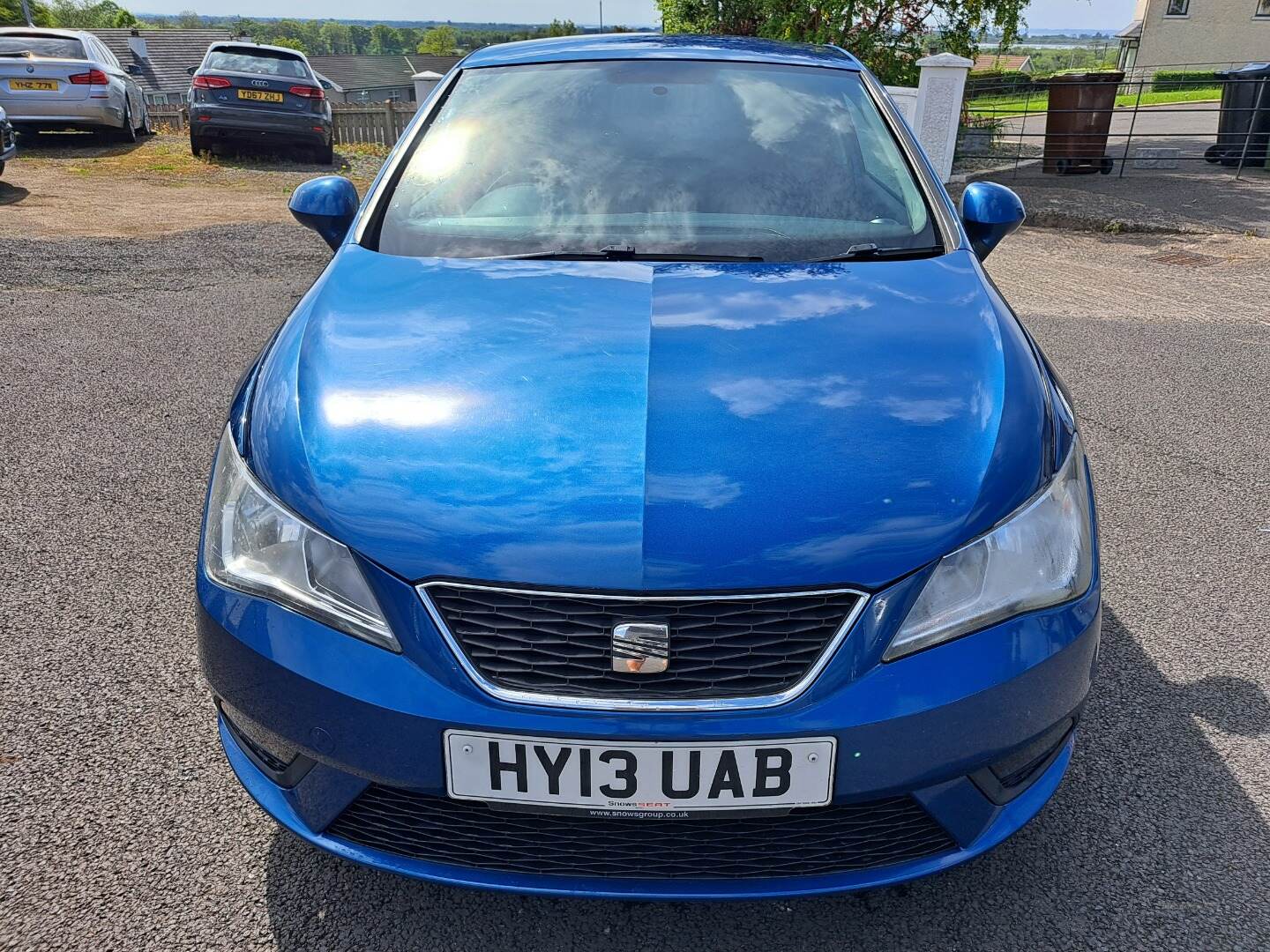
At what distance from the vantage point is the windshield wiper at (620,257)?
2402mm

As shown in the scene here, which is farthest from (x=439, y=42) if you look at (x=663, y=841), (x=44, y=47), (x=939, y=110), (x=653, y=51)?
(x=663, y=841)

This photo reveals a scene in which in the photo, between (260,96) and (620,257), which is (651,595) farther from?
(260,96)

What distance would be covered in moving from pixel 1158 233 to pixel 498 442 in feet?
30.4

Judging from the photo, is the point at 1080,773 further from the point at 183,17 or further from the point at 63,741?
the point at 183,17

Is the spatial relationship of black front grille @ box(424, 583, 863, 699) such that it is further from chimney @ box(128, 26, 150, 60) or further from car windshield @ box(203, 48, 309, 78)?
chimney @ box(128, 26, 150, 60)

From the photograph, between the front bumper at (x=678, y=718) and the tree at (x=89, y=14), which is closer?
the front bumper at (x=678, y=718)

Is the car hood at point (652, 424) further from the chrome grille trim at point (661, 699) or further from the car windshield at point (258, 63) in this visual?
the car windshield at point (258, 63)

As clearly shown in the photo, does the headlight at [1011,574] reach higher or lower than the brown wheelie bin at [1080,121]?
higher

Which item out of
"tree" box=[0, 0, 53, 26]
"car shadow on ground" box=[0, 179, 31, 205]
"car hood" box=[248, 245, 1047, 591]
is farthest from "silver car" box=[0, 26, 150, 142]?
"tree" box=[0, 0, 53, 26]

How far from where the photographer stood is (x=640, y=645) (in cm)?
151

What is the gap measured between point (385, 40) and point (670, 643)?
166 meters

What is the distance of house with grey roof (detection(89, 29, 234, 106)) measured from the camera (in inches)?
1954

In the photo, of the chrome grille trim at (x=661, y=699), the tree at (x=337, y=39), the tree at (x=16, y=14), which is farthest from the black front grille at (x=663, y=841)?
the tree at (x=337, y=39)

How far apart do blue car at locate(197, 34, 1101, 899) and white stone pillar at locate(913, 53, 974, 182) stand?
35.6 ft
